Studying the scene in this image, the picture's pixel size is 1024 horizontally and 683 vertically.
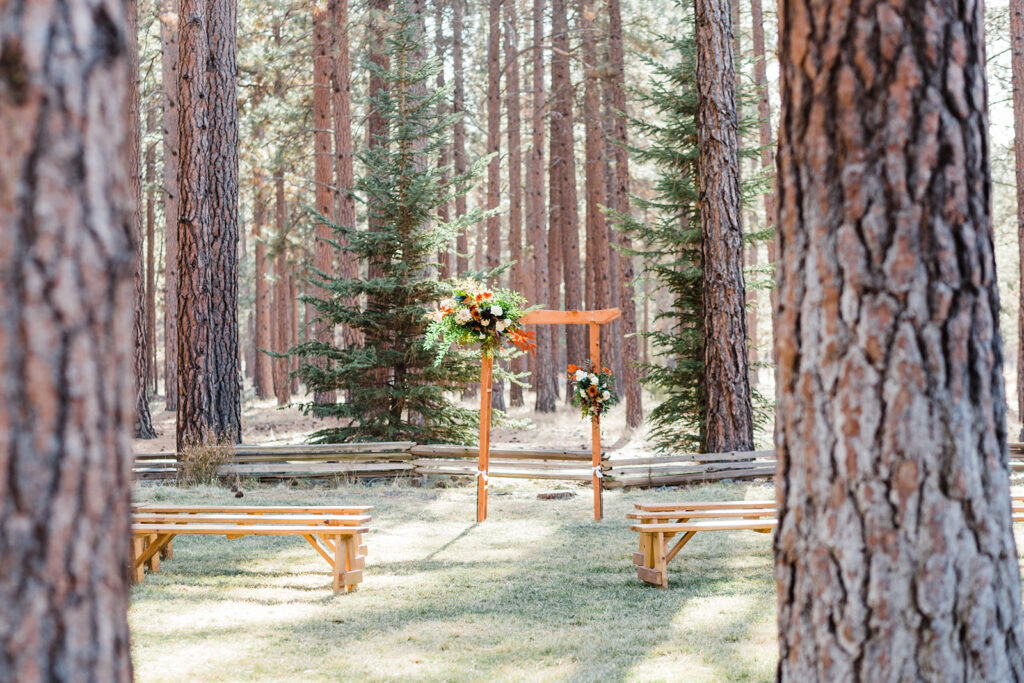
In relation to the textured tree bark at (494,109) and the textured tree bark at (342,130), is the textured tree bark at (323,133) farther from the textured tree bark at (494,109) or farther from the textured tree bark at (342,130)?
the textured tree bark at (494,109)

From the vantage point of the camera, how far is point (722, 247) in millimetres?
11086

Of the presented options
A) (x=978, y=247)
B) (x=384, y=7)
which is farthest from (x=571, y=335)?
(x=978, y=247)

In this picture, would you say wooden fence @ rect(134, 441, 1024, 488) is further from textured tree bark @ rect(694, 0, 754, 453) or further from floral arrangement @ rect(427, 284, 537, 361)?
floral arrangement @ rect(427, 284, 537, 361)

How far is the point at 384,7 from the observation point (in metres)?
16.8

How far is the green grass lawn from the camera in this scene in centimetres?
453

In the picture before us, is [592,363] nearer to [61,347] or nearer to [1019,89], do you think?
[61,347]

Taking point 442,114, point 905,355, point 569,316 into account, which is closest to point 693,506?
point 569,316

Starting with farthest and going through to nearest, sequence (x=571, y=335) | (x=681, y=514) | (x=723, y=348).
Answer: (x=571, y=335) → (x=723, y=348) → (x=681, y=514)

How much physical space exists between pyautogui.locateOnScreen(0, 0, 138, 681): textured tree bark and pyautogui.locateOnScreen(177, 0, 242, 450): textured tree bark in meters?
9.65

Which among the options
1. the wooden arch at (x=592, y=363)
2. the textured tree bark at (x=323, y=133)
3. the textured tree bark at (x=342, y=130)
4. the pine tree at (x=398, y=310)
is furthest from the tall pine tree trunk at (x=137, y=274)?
the wooden arch at (x=592, y=363)

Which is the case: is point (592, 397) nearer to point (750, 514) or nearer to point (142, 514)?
point (750, 514)

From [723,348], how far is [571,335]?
39.2ft

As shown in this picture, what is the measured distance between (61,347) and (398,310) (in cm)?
1081

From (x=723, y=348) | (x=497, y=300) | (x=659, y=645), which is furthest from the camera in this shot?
(x=723, y=348)
